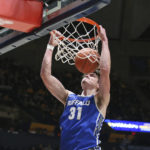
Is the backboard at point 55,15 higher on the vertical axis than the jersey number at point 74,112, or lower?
higher

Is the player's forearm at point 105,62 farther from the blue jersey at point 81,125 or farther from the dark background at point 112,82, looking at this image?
the dark background at point 112,82

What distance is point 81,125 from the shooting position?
9.02 feet

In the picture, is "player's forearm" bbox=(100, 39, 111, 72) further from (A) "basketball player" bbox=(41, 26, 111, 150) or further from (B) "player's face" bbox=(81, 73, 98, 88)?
(B) "player's face" bbox=(81, 73, 98, 88)

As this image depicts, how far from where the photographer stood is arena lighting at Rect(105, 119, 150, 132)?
10.9m

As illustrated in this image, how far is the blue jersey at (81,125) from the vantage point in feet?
8.89

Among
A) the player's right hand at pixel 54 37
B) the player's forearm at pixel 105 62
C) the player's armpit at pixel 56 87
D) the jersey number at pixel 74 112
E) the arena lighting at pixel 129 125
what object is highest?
the player's right hand at pixel 54 37

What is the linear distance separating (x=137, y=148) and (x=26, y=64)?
6745mm

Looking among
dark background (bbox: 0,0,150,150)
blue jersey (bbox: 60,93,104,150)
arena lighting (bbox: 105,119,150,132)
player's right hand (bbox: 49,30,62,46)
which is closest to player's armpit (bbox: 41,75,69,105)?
blue jersey (bbox: 60,93,104,150)

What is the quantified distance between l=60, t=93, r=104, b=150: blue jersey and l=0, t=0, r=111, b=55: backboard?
0.72 meters

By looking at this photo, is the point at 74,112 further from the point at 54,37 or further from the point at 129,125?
the point at 129,125

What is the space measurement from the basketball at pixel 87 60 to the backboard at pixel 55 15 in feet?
1.32

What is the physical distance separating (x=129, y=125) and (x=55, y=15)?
887 cm

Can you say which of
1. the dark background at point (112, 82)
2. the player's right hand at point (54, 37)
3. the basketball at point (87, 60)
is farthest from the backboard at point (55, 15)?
the dark background at point (112, 82)

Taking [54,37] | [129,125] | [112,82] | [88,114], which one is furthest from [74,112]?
[112,82]
